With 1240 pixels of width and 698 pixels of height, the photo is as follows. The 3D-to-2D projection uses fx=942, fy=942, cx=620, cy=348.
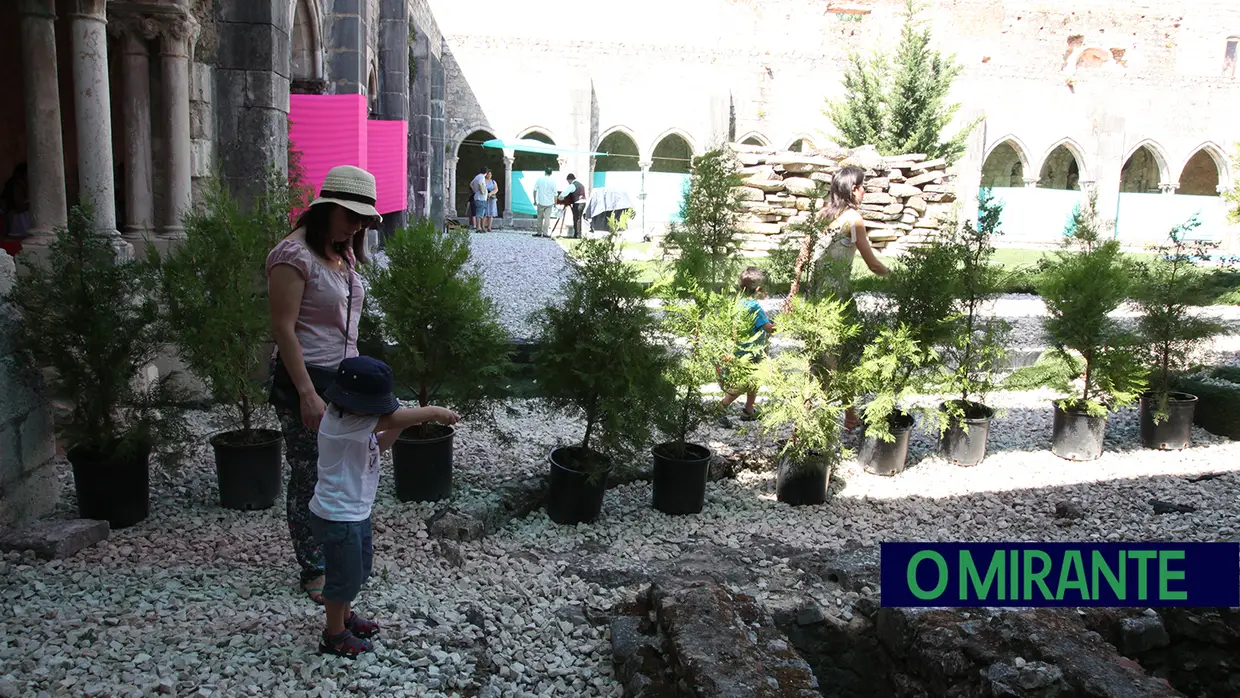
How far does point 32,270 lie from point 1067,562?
155 inches

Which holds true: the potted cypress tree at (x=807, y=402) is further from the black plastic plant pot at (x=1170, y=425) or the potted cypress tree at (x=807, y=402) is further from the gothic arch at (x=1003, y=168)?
the gothic arch at (x=1003, y=168)

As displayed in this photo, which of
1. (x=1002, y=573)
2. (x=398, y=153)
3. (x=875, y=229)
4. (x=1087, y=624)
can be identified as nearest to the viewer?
(x=1002, y=573)

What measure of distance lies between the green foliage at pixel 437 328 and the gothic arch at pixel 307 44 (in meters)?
5.89

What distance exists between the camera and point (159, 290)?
4.30 metres

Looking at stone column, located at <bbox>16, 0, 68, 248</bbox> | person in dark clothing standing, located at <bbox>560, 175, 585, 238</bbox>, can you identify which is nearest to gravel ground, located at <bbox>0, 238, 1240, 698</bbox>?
stone column, located at <bbox>16, 0, 68, 248</bbox>

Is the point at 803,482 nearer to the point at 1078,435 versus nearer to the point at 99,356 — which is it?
the point at 1078,435

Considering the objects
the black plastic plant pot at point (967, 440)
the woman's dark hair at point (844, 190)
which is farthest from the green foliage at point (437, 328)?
the black plastic plant pot at point (967, 440)

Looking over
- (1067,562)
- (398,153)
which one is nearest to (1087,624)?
(1067,562)

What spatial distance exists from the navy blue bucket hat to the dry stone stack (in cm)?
1265

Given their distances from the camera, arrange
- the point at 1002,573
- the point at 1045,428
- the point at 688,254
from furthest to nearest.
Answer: the point at 1045,428 < the point at 688,254 < the point at 1002,573

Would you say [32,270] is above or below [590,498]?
above

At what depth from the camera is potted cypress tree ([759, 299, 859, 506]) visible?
499 cm

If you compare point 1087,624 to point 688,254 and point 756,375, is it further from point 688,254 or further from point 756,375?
point 688,254

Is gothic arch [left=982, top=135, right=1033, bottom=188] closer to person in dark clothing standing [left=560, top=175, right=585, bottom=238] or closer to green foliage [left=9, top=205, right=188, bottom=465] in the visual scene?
person in dark clothing standing [left=560, top=175, right=585, bottom=238]
